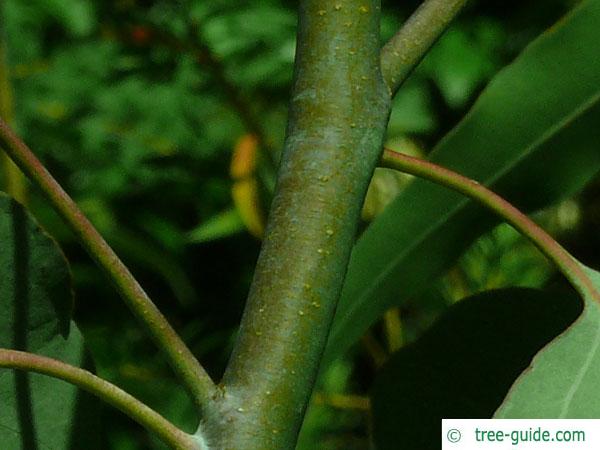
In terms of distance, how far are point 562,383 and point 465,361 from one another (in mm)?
106

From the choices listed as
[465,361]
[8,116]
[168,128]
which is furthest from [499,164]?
[168,128]

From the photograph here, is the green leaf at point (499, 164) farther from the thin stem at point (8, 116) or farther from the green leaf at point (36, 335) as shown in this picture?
the thin stem at point (8, 116)

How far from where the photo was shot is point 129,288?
463mm

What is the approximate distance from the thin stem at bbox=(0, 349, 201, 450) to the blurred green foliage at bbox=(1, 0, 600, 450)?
47.4 inches

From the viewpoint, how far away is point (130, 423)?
1.78 metres

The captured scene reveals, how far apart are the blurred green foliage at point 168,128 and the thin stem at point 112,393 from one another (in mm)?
1203

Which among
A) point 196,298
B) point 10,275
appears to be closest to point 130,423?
point 196,298

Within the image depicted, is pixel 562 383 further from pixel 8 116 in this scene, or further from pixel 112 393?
pixel 8 116

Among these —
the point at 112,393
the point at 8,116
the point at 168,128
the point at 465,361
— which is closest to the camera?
the point at 112,393

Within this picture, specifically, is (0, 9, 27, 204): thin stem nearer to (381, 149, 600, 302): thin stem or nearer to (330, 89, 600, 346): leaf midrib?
(330, 89, 600, 346): leaf midrib

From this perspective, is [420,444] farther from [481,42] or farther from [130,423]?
[481,42]

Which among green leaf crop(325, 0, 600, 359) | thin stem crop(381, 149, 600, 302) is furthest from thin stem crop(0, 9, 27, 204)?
thin stem crop(381, 149, 600, 302)

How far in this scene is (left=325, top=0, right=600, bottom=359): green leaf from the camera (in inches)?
26.1

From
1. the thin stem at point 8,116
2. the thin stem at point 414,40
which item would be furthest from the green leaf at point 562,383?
the thin stem at point 8,116
